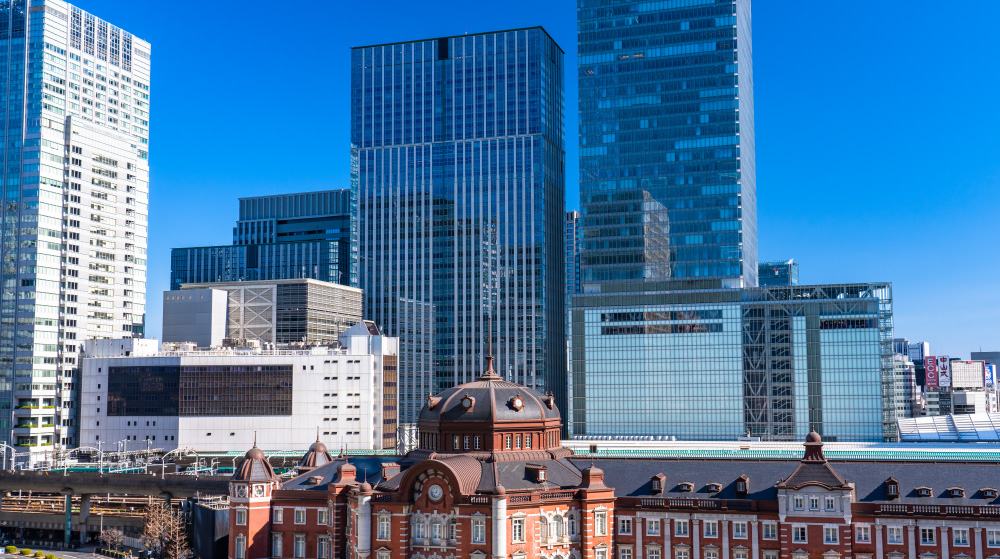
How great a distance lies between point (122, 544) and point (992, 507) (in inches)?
4734

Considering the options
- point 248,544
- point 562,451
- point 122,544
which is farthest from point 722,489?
point 122,544

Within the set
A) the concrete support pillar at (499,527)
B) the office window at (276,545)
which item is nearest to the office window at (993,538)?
the concrete support pillar at (499,527)

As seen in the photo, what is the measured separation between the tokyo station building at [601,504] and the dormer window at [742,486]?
4.3 inches

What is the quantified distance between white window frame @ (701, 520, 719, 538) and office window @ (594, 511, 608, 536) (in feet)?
35.1

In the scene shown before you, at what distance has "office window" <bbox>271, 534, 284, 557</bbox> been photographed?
393ft

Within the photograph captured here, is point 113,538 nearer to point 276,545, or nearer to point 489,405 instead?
point 276,545

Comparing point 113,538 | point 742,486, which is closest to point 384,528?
point 742,486

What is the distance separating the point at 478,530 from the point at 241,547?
3356cm

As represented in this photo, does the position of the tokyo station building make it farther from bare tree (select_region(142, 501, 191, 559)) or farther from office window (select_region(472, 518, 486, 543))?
bare tree (select_region(142, 501, 191, 559))

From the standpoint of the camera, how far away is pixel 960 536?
97.9 metres

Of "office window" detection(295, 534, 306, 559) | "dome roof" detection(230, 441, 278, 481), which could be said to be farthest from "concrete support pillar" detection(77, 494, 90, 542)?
"office window" detection(295, 534, 306, 559)

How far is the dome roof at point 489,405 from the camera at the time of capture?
4498 inches

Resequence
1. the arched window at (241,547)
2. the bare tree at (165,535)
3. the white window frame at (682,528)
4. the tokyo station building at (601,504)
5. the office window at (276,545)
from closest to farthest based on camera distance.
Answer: the tokyo station building at (601,504) < the white window frame at (682,528) < the arched window at (241,547) < the office window at (276,545) < the bare tree at (165,535)

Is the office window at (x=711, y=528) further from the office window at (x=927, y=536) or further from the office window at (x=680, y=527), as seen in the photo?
the office window at (x=927, y=536)
